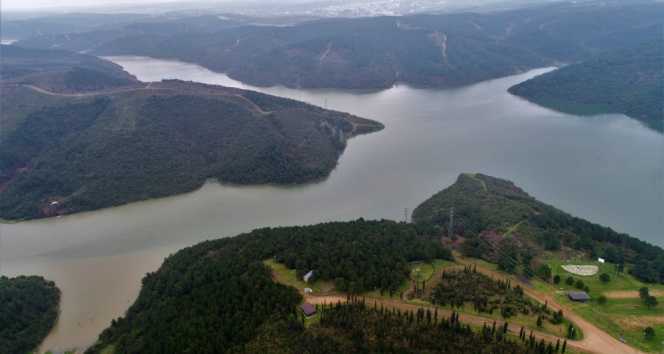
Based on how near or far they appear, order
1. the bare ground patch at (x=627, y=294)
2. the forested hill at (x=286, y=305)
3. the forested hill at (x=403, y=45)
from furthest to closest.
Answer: the forested hill at (x=403, y=45) → the bare ground patch at (x=627, y=294) → the forested hill at (x=286, y=305)

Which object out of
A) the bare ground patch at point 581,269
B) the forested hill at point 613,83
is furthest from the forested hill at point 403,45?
the bare ground patch at point 581,269

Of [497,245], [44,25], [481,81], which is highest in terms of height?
[44,25]

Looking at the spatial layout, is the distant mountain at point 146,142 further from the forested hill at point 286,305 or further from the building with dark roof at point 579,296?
the building with dark roof at point 579,296

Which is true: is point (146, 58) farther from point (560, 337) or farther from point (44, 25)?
point (560, 337)

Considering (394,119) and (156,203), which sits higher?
(394,119)

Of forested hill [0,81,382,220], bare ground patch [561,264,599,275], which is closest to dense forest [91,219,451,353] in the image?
bare ground patch [561,264,599,275]

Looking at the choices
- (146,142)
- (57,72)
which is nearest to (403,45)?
(57,72)

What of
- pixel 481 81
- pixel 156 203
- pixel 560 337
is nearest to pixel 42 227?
pixel 156 203
